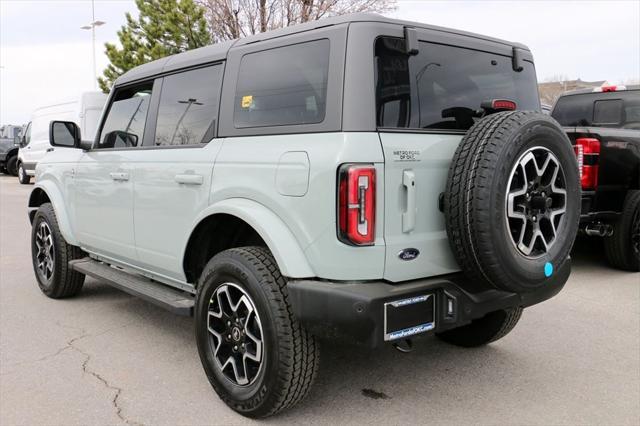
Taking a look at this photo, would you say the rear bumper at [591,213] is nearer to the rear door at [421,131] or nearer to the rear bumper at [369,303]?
the rear door at [421,131]

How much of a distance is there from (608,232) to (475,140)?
4.32 m

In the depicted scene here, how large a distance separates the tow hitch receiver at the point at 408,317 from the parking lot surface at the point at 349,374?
0.62m

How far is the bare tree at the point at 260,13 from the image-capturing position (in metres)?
18.7

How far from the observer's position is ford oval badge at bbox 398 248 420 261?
279 centimetres

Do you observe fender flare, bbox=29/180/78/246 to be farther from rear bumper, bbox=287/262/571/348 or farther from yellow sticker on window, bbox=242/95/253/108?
rear bumper, bbox=287/262/571/348

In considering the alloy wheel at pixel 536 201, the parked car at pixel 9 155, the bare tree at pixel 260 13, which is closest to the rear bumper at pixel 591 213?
the alloy wheel at pixel 536 201

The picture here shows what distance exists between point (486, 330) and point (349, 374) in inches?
39.7

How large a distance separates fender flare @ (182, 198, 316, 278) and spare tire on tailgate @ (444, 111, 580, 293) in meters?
0.73

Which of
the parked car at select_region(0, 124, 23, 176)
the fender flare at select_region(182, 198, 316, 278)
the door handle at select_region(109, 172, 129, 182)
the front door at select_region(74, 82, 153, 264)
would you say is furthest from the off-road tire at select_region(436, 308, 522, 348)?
the parked car at select_region(0, 124, 23, 176)

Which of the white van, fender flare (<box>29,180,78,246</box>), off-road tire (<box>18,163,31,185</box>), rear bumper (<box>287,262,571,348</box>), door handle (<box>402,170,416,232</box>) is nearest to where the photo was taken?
rear bumper (<box>287,262,571,348</box>)

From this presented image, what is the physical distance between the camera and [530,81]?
371 centimetres

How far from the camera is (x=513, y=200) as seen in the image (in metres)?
2.81

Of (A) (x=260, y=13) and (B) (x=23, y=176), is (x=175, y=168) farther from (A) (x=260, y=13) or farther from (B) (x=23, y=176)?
(B) (x=23, y=176)

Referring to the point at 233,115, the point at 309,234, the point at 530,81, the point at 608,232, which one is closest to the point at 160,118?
the point at 233,115
